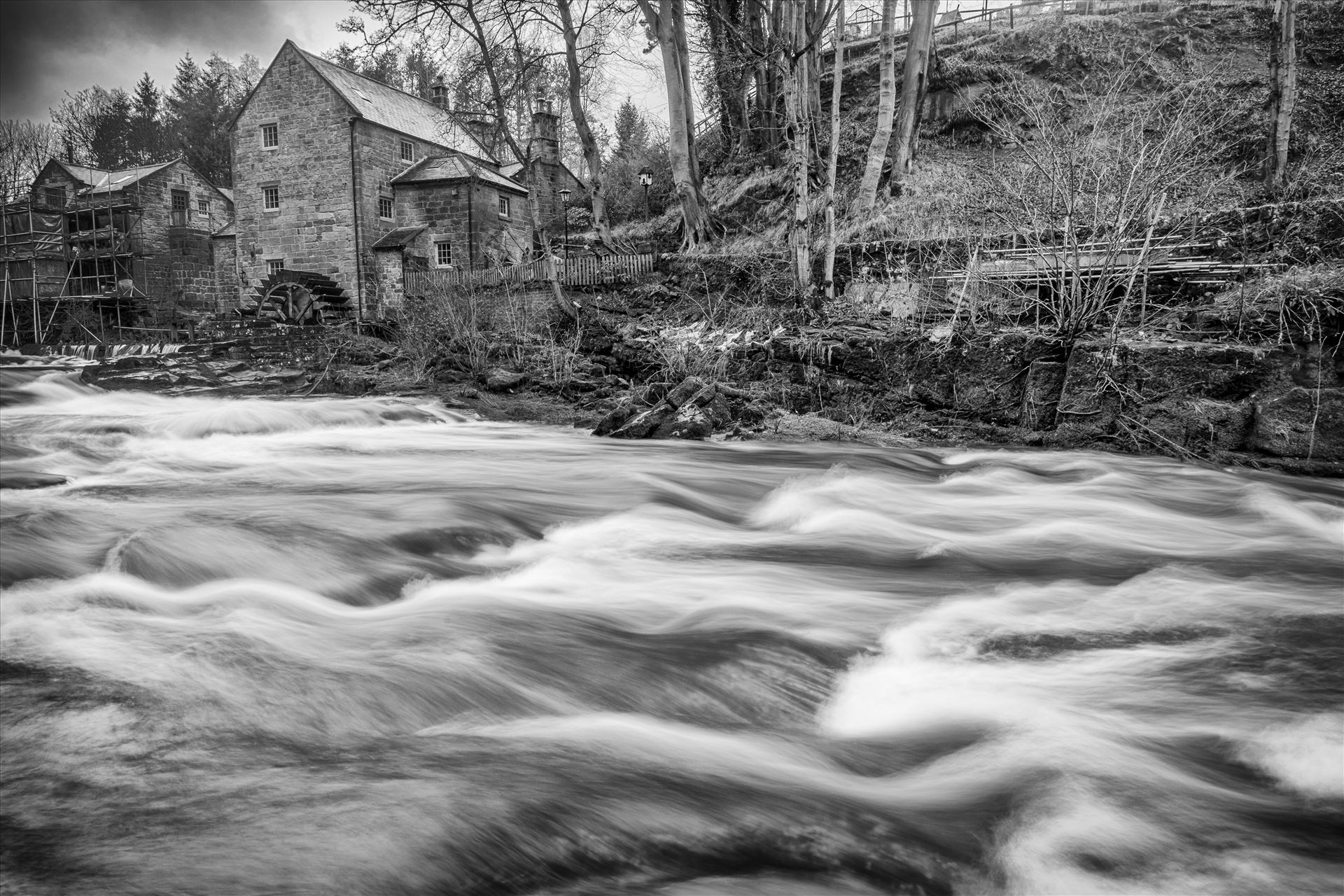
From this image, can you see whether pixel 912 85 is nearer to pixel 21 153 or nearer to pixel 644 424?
pixel 644 424

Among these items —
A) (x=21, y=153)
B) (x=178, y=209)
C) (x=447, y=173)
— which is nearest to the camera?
(x=447, y=173)

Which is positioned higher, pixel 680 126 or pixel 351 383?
pixel 680 126

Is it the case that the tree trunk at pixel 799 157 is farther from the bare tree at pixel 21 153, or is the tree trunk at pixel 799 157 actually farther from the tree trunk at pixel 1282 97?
the bare tree at pixel 21 153

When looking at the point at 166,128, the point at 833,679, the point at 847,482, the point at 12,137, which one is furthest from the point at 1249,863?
the point at 166,128

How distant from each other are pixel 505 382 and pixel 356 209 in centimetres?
2145

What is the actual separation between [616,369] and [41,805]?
1249 centimetres

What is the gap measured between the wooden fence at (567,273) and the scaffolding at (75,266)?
24.3 m

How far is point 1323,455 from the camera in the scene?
25.7ft

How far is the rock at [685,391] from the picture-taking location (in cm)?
1090

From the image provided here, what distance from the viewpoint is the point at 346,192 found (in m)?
32.1

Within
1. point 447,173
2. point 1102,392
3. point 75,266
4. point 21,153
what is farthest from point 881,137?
point 21,153

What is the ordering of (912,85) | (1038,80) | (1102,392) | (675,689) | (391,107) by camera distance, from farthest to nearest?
(391,107) → (1038,80) → (912,85) → (1102,392) → (675,689)

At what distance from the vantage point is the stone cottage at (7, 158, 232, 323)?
38969mm

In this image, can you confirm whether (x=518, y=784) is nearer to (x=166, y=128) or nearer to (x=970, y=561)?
(x=970, y=561)
